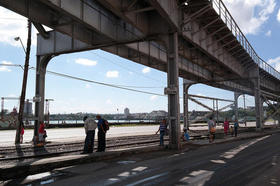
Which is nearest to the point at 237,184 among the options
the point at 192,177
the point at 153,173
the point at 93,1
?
the point at 192,177

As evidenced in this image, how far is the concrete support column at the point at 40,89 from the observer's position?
19.4 meters

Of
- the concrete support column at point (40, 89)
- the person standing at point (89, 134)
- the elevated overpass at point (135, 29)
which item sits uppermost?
the elevated overpass at point (135, 29)

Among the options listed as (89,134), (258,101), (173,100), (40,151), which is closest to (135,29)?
(173,100)

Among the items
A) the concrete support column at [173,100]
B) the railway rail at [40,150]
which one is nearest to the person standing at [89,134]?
the railway rail at [40,150]

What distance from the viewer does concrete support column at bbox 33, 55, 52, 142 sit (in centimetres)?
1936

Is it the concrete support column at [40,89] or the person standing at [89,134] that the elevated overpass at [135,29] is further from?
the person standing at [89,134]

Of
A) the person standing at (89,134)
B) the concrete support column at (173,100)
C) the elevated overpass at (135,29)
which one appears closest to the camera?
the person standing at (89,134)

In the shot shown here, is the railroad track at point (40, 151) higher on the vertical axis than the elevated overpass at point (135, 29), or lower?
lower

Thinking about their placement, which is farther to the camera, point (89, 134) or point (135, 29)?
point (135, 29)

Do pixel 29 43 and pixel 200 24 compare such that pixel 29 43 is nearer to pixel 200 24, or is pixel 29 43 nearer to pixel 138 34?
pixel 138 34

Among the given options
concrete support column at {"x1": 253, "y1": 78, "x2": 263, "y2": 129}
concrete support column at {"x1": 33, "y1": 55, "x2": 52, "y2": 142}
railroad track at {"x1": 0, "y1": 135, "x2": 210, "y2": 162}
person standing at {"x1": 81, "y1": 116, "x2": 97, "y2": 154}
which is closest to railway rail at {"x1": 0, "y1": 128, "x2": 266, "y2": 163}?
railroad track at {"x1": 0, "y1": 135, "x2": 210, "y2": 162}

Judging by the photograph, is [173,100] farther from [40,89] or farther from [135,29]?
[40,89]

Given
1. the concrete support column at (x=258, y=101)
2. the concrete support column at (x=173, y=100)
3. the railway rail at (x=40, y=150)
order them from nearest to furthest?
the railway rail at (x=40, y=150), the concrete support column at (x=173, y=100), the concrete support column at (x=258, y=101)

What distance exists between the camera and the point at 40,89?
19859mm
